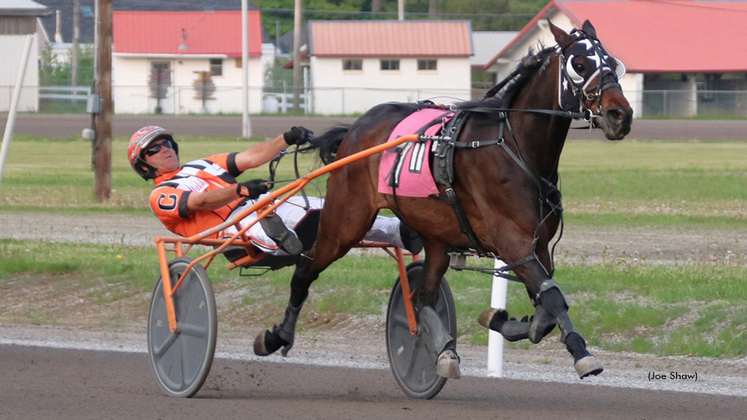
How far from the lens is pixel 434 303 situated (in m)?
5.75

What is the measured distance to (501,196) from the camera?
4.92 metres

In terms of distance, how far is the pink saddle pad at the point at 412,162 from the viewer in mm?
5297

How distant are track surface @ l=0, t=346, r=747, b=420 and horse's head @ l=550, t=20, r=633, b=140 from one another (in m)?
1.43

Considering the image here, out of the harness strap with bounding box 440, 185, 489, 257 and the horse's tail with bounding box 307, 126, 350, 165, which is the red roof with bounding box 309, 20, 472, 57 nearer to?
the horse's tail with bounding box 307, 126, 350, 165

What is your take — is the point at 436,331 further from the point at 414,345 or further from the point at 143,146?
the point at 143,146

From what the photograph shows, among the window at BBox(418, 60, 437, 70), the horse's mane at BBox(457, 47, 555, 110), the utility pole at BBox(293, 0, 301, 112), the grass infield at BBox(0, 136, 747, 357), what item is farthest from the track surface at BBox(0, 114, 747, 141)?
the horse's mane at BBox(457, 47, 555, 110)

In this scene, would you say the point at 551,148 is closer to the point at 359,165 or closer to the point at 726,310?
the point at 359,165

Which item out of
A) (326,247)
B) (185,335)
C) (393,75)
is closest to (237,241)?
(326,247)

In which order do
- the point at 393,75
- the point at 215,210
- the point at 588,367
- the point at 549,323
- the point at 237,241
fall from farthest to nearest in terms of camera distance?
the point at 393,75 < the point at 215,210 < the point at 237,241 < the point at 549,323 < the point at 588,367

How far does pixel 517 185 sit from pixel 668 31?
45026 mm

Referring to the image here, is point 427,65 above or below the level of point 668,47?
below

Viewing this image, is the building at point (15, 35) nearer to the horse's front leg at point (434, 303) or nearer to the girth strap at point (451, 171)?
the horse's front leg at point (434, 303)

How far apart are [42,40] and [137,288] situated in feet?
191

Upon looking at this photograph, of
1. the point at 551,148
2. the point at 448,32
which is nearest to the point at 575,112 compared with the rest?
the point at 551,148
